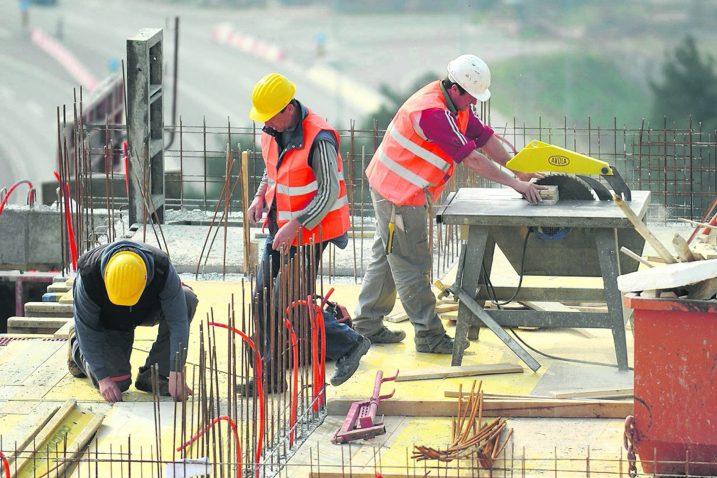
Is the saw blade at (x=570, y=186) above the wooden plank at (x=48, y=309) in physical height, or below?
above

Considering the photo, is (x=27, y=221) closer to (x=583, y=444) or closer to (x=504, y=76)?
(x=583, y=444)

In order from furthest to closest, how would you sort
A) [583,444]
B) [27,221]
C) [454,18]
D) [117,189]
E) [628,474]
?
[454,18], [117,189], [27,221], [583,444], [628,474]

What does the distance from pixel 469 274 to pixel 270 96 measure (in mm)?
1708

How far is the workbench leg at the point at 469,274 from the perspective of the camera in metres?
8.76

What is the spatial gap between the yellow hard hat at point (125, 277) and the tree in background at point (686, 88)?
28061mm

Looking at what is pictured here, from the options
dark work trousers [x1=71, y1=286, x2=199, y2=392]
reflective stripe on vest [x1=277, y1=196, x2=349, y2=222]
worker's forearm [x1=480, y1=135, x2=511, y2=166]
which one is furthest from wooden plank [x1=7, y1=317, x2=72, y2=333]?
worker's forearm [x1=480, y1=135, x2=511, y2=166]

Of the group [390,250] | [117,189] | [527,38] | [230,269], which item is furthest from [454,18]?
[390,250]

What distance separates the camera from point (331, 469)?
7168 mm

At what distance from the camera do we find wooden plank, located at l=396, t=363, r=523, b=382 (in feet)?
28.0

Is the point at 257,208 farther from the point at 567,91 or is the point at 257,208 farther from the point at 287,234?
the point at 567,91

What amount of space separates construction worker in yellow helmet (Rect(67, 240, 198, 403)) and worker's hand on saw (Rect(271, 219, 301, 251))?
66 centimetres

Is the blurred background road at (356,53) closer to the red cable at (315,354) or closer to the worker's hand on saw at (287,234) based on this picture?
the worker's hand on saw at (287,234)

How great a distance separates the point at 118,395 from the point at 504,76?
29.7 metres

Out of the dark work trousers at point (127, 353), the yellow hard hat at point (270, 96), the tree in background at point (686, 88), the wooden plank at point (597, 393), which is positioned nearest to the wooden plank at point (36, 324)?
the dark work trousers at point (127, 353)
